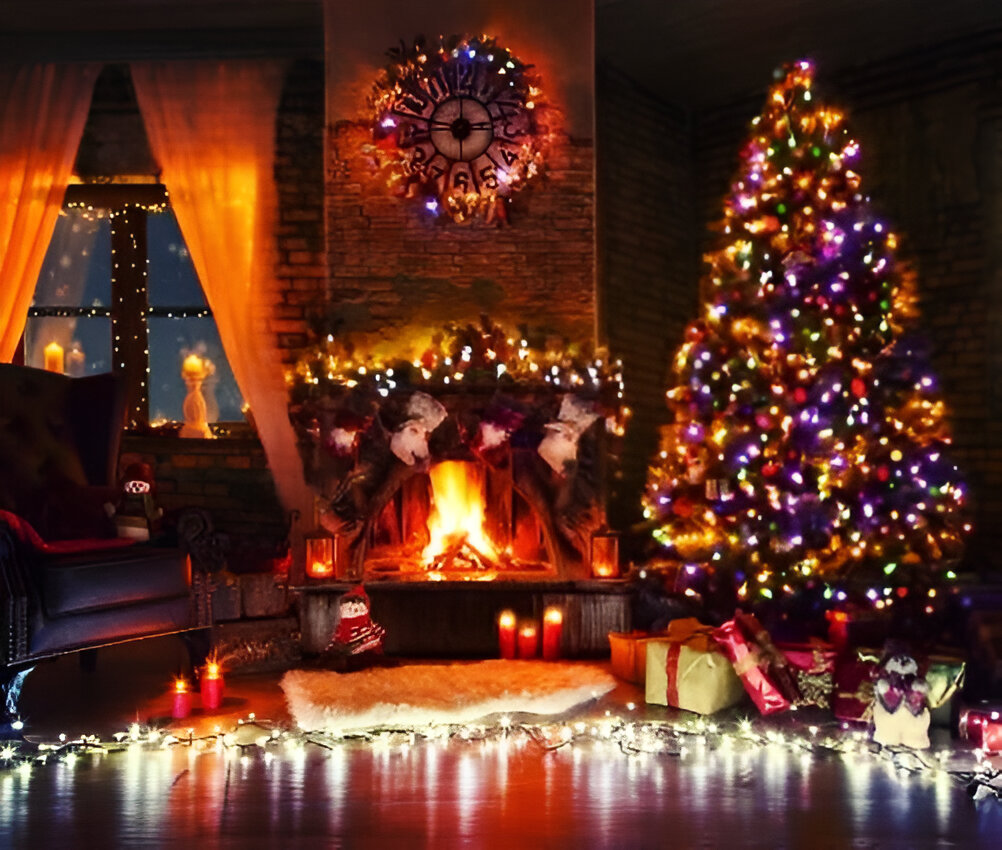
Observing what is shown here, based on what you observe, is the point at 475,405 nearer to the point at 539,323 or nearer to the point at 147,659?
the point at 539,323

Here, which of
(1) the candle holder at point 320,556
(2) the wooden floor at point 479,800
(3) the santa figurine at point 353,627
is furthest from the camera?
(1) the candle holder at point 320,556

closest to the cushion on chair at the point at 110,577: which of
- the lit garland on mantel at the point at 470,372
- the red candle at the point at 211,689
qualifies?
the red candle at the point at 211,689

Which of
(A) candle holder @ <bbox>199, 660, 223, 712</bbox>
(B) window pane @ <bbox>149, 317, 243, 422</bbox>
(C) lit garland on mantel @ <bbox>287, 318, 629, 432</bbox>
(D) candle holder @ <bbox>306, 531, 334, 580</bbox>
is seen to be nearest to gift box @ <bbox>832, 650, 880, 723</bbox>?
(C) lit garland on mantel @ <bbox>287, 318, 629, 432</bbox>

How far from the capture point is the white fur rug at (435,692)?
4.05 m

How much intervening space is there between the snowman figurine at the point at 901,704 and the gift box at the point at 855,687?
0.15 meters

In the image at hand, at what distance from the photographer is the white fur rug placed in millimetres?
4051

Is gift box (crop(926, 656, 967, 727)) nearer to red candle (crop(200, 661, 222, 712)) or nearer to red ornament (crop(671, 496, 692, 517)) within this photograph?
red ornament (crop(671, 496, 692, 517))

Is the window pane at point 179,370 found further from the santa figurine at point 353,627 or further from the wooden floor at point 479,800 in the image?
the wooden floor at point 479,800

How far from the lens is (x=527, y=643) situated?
521 centimetres

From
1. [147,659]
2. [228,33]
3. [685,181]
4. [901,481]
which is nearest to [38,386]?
[147,659]

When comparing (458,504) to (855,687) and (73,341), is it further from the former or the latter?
(73,341)

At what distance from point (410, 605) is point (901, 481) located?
7.51ft

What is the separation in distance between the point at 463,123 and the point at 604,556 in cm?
225

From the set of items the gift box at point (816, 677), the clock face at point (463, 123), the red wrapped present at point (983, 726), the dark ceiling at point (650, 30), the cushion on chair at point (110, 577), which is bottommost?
the red wrapped present at point (983, 726)
